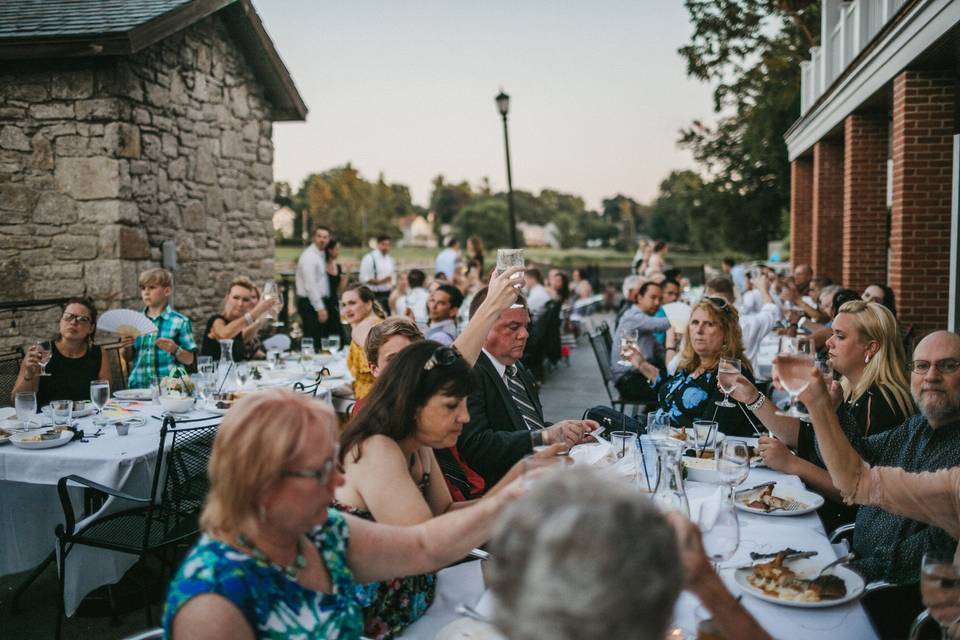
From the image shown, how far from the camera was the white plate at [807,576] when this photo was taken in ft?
6.23

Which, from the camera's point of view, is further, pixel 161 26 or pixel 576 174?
pixel 576 174

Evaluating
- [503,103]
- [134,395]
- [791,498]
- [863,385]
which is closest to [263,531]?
[791,498]

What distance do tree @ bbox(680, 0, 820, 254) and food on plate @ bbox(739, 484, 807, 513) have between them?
19981 mm

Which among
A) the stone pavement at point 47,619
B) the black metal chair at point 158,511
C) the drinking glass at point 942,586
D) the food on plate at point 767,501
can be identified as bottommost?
the stone pavement at point 47,619

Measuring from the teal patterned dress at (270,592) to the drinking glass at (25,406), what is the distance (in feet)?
10.0

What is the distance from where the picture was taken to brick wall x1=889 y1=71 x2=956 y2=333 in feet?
25.0

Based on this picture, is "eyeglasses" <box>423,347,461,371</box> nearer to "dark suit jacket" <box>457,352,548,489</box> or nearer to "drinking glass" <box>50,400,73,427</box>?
"dark suit jacket" <box>457,352,548,489</box>

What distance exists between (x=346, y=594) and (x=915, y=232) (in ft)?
26.2

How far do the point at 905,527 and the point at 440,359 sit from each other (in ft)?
5.54

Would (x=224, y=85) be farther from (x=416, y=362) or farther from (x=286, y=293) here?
(x=416, y=362)

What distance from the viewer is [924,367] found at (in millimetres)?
2635

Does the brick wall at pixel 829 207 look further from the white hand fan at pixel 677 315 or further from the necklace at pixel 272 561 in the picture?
the necklace at pixel 272 561

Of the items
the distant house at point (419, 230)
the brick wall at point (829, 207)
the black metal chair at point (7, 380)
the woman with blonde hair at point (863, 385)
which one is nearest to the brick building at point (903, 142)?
the brick wall at point (829, 207)

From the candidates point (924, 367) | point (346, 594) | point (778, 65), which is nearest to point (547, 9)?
point (778, 65)
